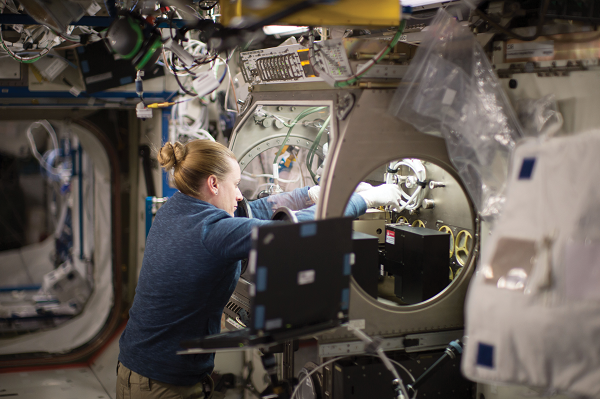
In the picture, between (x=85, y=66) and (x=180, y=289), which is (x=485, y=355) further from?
(x=85, y=66)

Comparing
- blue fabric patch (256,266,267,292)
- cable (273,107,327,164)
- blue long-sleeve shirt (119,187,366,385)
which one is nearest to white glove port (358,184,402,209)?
cable (273,107,327,164)

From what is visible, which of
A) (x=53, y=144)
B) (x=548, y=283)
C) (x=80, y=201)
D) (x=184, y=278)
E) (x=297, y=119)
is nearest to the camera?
(x=548, y=283)

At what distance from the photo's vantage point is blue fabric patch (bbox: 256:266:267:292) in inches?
68.4

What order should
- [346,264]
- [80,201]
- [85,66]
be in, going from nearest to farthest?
[346,264]
[85,66]
[80,201]

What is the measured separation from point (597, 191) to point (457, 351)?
116cm

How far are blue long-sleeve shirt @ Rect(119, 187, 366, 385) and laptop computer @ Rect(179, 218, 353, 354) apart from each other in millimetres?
423

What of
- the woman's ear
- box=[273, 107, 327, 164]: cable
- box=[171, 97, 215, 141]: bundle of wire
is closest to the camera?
the woman's ear

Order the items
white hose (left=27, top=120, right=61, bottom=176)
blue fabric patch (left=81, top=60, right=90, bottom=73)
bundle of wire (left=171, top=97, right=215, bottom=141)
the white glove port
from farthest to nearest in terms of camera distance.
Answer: white hose (left=27, top=120, right=61, bottom=176) < bundle of wire (left=171, top=97, right=215, bottom=141) < blue fabric patch (left=81, top=60, right=90, bottom=73) < the white glove port

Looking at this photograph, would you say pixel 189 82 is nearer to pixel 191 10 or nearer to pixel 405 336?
pixel 191 10

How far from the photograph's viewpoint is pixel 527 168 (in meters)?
1.53

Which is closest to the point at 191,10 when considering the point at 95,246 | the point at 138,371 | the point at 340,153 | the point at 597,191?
the point at 340,153

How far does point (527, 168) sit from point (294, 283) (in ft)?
2.70

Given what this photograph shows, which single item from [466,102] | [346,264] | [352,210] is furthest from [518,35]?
[346,264]

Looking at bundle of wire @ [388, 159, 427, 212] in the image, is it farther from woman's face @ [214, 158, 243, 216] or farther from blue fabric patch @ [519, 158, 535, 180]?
blue fabric patch @ [519, 158, 535, 180]
